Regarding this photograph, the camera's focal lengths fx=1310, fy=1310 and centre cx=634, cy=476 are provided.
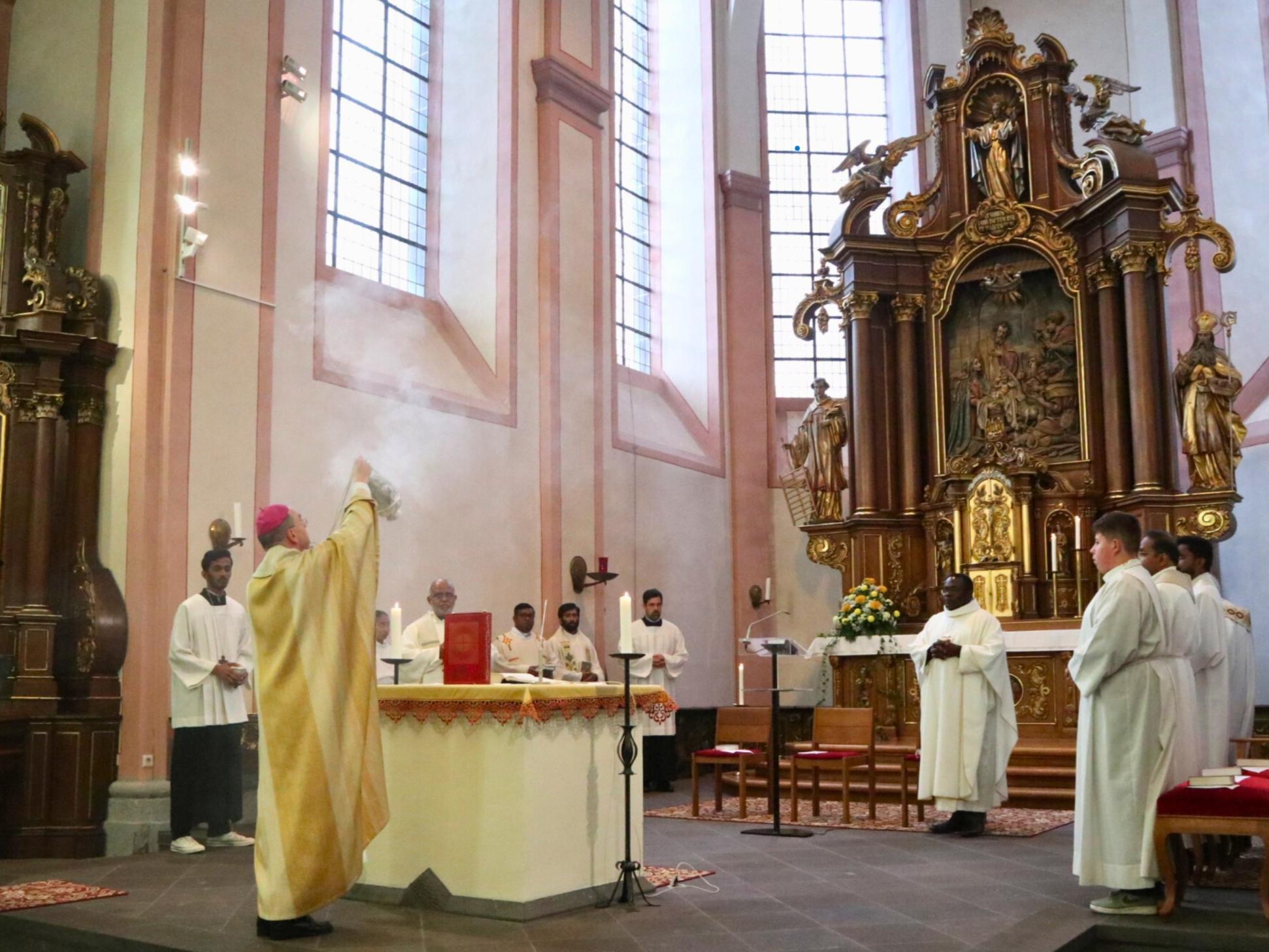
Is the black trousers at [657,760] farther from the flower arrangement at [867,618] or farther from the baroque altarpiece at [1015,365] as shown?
the flower arrangement at [867,618]

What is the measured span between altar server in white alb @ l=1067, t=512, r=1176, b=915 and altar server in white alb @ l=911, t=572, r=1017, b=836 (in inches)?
107

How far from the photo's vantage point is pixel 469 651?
6156 mm

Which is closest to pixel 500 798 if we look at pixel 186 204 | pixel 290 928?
pixel 290 928

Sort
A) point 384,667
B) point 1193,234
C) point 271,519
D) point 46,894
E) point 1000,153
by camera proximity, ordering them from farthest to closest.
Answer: point 1000,153 < point 1193,234 < point 384,667 < point 46,894 < point 271,519

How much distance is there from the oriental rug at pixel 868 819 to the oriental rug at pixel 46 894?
14.0 ft

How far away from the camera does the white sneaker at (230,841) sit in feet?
26.7

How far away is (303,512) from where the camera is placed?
9625mm

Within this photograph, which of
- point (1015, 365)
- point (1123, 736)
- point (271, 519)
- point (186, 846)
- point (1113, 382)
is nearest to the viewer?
point (271, 519)

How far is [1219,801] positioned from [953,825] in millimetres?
3393

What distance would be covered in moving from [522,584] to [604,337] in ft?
9.15

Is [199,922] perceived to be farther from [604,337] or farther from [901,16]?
[901,16]

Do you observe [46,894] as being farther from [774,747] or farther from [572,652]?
[572,652]

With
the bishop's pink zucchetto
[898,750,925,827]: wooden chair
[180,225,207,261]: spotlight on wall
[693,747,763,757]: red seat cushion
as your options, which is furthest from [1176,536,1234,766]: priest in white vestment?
[180,225,207,261]: spotlight on wall

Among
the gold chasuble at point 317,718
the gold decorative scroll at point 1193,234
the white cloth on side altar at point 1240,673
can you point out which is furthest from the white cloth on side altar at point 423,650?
the gold decorative scroll at point 1193,234
